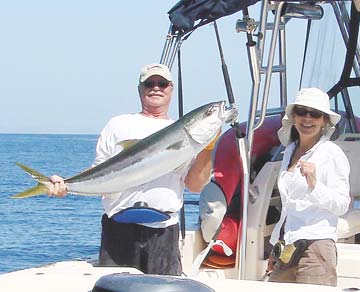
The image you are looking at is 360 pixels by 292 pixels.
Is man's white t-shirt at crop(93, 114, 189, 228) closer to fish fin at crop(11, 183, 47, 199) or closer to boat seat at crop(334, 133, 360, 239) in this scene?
fish fin at crop(11, 183, 47, 199)

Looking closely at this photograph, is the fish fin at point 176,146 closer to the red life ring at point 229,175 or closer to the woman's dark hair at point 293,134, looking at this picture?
the woman's dark hair at point 293,134

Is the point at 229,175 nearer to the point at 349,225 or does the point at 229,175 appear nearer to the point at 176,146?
the point at 349,225

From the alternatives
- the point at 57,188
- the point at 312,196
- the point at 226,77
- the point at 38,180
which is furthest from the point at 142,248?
the point at 226,77

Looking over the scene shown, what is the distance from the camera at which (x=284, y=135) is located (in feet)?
16.1

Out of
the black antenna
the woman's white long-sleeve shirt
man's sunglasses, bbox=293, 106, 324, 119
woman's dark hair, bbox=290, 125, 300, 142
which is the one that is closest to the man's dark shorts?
the woman's white long-sleeve shirt

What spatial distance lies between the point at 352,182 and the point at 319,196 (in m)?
1.82

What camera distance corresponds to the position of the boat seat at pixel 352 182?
5.67 metres

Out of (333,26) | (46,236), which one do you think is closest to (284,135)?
(333,26)

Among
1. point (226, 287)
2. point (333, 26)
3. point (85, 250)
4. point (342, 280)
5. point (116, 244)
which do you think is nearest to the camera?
point (226, 287)

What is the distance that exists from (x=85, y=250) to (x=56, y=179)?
1189 centimetres

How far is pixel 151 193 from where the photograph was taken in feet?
15.8

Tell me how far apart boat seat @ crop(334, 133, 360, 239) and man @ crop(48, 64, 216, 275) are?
49.7 inches

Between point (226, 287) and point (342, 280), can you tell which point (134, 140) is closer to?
point (226, 287)

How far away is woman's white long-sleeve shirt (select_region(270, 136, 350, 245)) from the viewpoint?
14.6 ft
